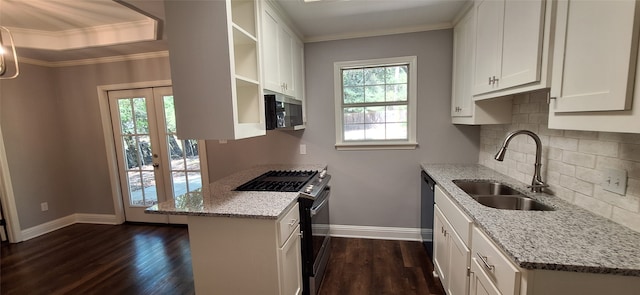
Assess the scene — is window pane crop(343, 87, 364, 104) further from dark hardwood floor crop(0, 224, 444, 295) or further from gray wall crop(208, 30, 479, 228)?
dark hardwood floor crop(0, 224, 444, 295)

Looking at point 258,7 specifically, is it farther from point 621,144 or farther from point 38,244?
point 38,244

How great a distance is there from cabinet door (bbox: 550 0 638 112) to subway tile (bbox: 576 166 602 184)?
472 millimetres

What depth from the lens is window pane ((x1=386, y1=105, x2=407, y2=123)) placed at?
9.45 ft

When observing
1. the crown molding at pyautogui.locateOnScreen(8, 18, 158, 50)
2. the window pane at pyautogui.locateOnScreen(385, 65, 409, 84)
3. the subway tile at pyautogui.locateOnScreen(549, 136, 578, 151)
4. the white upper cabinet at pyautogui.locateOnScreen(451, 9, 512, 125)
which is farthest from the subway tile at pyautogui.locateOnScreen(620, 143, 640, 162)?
the crown molding at pyautogui.locateOnScreen(8, 18, 158, 50)

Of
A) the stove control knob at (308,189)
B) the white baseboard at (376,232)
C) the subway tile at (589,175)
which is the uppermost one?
the subway tile at (589,175)

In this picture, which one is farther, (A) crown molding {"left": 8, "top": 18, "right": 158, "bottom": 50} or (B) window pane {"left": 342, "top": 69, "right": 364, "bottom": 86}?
(B) window pane {"left": 342, "top": 69, "right": 364, "bottom": 86}

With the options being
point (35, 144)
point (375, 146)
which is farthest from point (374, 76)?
point (35, 144)

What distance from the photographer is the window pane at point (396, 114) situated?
2.88 m

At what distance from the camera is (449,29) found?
103 inches

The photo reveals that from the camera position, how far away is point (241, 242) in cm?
150

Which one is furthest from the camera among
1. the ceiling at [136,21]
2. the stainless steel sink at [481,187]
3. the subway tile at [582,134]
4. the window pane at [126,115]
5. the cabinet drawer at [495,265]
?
the window pane at [126,115]

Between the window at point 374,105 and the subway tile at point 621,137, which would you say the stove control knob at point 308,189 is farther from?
the subway tile at point 621,137

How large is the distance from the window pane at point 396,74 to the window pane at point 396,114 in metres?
0.29

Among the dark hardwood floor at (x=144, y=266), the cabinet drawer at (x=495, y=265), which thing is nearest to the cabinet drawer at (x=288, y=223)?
the dark hardwood floor at (x=144, y=266)
